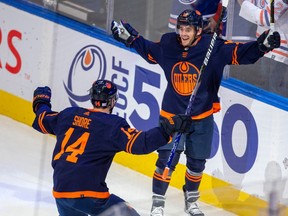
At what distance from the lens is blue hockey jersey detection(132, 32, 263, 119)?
5.65 metres

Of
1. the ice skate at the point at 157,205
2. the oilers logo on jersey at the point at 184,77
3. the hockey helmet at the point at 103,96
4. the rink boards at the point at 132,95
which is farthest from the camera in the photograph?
the rink boards at the point at 132,95

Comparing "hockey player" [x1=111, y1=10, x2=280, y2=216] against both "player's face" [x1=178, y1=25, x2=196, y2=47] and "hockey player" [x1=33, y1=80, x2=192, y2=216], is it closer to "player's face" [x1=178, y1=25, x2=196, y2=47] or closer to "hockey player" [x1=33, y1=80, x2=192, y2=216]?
"player's face" [x1=178, y1=25, x2=196, y2=47]

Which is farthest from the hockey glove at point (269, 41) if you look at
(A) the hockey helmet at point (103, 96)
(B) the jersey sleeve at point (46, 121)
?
(B) the jersey sleeve at point (46, 121)

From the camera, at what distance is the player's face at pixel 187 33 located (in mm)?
5602

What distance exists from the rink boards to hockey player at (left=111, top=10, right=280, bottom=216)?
0.29 meters

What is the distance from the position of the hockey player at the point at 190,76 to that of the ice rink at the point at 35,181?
195 millimetres

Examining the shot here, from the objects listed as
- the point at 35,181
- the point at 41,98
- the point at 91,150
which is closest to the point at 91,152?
the point at 91,150

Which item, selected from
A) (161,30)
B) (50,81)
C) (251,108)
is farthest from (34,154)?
(251,108)

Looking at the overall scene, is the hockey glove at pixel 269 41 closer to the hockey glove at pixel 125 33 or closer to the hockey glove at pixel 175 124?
the hockey glove at pixel 175 124

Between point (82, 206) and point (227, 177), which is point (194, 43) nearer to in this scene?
point (227, 177)

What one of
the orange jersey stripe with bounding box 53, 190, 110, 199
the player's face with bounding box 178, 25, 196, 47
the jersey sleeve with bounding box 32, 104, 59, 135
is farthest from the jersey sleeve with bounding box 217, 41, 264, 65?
the orange jersey stripe with bounding box 53, 190, 110, 199

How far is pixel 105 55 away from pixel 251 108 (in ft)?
4.78

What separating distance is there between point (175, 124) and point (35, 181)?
Result: 2.26 meters

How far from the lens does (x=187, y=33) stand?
5605mm
